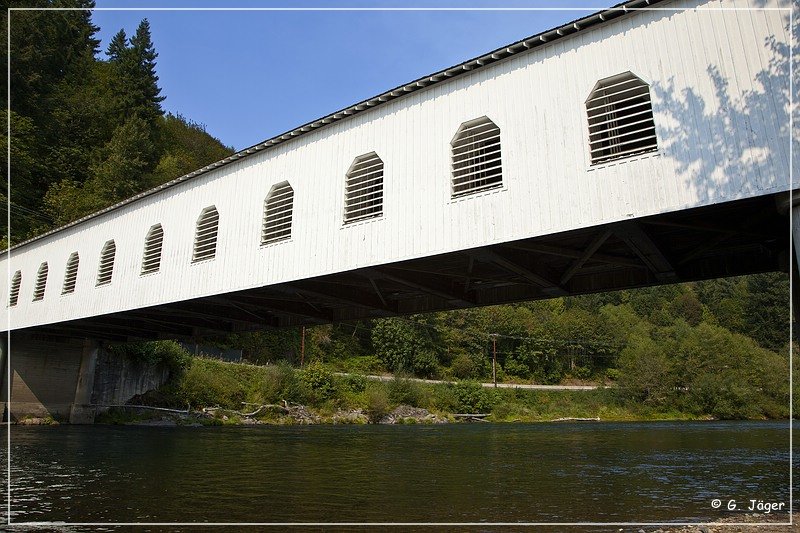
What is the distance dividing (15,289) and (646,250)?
21988 mm

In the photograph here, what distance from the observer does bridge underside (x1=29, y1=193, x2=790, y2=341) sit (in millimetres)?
9547

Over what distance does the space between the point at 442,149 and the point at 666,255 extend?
4615 millimetres

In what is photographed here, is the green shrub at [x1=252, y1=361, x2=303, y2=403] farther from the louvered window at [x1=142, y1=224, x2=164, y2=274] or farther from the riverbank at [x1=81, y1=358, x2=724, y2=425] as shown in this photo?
the louvered window at [x1=142, y1=224, x2=164, y2=274]

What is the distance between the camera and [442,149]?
11.1 m

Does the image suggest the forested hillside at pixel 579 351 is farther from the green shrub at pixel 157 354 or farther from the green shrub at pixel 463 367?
the green shrub at pixel 157 354

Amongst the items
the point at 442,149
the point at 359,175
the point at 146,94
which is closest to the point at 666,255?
the point at 442,149

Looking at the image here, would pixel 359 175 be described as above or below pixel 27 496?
above

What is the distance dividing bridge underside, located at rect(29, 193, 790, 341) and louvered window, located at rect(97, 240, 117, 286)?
4.06 feet

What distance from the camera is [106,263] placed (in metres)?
17.7

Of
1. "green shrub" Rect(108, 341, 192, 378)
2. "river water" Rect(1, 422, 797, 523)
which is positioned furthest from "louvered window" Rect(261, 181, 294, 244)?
"green shrub" Rect(108, 341, 192, 378)

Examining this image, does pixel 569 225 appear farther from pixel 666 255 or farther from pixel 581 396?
pixel 581 396

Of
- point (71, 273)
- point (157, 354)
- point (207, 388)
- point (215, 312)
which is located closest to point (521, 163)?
point (215, 312)

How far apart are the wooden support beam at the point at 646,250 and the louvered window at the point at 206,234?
965 cm

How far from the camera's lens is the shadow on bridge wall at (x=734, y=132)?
782 cm
